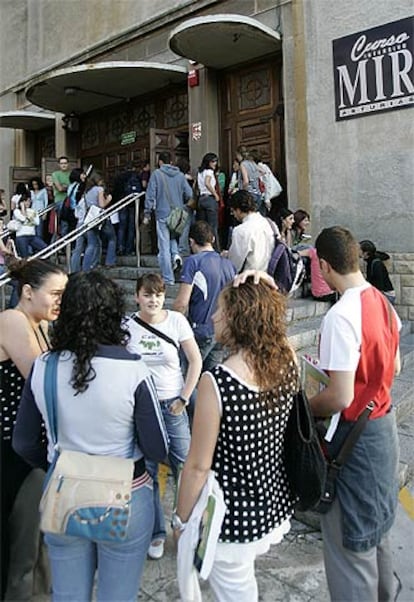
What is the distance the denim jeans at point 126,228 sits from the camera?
844cm

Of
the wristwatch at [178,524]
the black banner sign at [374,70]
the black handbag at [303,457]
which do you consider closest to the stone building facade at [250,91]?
the black banner sign at [374,70]

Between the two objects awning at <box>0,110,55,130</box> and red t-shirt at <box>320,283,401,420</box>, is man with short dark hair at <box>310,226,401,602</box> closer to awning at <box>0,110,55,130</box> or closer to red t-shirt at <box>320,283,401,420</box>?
red t-shirt at <box>320,283,401,420</box>

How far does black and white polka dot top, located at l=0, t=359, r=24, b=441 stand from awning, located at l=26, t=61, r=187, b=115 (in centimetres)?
793

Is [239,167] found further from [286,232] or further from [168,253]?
[168,253]

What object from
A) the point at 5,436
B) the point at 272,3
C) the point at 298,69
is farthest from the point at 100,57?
the point at 5,436

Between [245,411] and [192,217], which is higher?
[192,217]

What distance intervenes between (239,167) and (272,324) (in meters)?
6.19

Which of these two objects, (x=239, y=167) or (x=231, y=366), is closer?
(x=231, y=366)

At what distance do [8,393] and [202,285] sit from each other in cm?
190

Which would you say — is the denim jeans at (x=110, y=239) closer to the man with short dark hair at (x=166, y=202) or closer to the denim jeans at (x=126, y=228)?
the denim jeans at (x=126, y=228)

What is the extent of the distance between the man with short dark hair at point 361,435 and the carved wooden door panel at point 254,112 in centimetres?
719

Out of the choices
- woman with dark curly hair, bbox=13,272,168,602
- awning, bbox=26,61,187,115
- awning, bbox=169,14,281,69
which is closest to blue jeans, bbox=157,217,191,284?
awning, bbox=169,14,281,69

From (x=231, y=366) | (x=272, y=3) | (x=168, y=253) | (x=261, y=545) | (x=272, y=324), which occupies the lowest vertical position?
(x=261, y=545)

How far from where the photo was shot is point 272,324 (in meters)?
1.86
